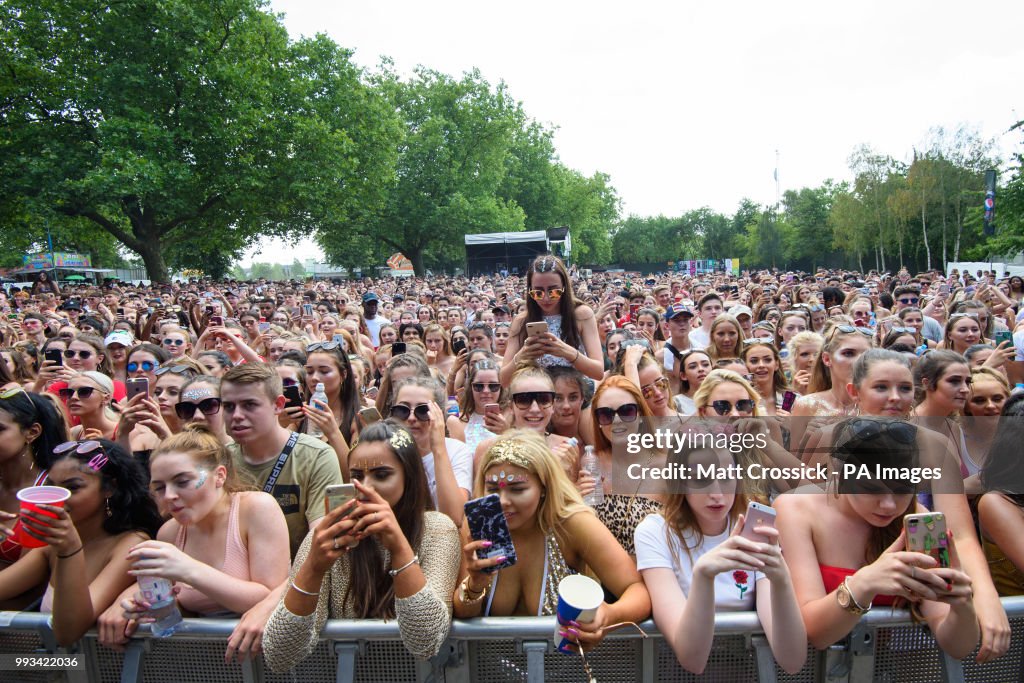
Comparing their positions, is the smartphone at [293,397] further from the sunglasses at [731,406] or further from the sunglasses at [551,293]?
the sunglasses at [731,406]

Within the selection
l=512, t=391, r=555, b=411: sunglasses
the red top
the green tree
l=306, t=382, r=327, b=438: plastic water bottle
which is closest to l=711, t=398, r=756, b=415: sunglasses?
l=512, t=391, r=555, b=411: sunglasses

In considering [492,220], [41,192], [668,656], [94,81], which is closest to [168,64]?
[94,81]

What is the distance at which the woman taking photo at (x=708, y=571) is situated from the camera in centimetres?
184

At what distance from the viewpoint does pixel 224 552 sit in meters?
2.44

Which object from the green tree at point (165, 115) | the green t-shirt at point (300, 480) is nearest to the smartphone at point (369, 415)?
the green t-shirt at point (300, 480)

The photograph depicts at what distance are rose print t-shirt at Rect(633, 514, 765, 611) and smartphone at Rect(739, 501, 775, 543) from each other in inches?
15.3

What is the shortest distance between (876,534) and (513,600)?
136cm

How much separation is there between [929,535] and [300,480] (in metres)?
2.56

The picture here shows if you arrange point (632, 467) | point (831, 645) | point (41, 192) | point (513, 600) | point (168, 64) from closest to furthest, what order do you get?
point (831, 645), point (513, 600), point (632, 467), point (41, 192), point (168, 64)

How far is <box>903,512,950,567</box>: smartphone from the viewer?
69.8 inches

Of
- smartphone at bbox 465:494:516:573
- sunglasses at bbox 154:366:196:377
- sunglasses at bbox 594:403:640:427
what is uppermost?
sunglasses at bbox 154:366:196:377

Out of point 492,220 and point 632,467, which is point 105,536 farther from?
point 492,220

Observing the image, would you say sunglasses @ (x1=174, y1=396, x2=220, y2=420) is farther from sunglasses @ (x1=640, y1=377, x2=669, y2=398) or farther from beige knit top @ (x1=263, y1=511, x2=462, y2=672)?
sunglasses @ (x1=640, y1=377, x2=669, y2=398)

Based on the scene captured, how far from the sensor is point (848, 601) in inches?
75.6
